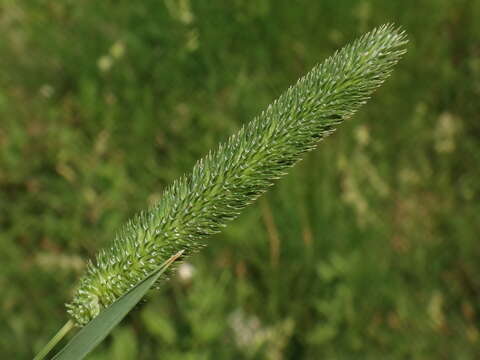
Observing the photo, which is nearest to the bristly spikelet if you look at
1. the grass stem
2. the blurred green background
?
the grass stem

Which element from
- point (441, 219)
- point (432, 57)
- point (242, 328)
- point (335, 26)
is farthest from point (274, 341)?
point (432, 57)

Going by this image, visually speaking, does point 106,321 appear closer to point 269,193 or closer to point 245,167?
point 245,167

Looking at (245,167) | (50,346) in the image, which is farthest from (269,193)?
(50,346)

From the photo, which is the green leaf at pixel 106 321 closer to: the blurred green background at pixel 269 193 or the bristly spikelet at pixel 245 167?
the bristly spikelet at pixel 245 167

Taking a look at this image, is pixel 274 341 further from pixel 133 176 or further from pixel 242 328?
pixel 133 176

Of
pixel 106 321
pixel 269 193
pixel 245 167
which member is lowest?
pixel 106 321

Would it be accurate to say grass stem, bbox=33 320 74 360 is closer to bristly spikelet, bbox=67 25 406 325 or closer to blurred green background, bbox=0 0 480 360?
bristly spikelet, bbox=67 25 406 325
